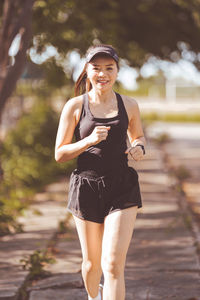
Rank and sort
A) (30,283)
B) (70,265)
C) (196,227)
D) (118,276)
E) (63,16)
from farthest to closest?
(63,16), (196,227), (70,265), (30,283), (118,276)

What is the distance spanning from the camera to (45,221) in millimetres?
7125

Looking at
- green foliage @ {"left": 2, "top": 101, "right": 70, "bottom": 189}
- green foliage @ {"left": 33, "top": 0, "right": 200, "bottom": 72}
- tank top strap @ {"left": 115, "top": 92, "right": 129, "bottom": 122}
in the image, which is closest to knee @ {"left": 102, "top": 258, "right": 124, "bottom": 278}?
tank top strap @ {"left": 115, "top": 92, "right": 129, "bottom": 122}

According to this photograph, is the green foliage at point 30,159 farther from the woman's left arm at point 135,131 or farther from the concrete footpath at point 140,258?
the woman's left arm at point 135,131

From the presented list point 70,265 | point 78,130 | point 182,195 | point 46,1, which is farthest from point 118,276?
point 182,195

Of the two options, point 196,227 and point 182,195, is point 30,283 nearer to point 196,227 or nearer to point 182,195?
point 196,227

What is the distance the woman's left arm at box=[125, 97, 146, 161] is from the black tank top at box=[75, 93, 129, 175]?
0.07 meters

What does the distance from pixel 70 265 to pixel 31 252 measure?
542mm

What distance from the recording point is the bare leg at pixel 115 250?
335 centimetres

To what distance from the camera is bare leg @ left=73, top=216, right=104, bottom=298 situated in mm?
3500

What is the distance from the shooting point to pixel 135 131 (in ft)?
12.0

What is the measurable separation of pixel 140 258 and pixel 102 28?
4.25 metres

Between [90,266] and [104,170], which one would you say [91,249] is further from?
[104,170]

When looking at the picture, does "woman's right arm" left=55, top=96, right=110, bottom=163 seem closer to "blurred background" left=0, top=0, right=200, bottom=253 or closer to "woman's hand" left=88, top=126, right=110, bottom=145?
"woman's hand" left=88, top=126, right=110, bottom=145

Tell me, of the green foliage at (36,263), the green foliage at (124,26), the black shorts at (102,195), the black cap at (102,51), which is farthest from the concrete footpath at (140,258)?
the green foliage at (124,26)
